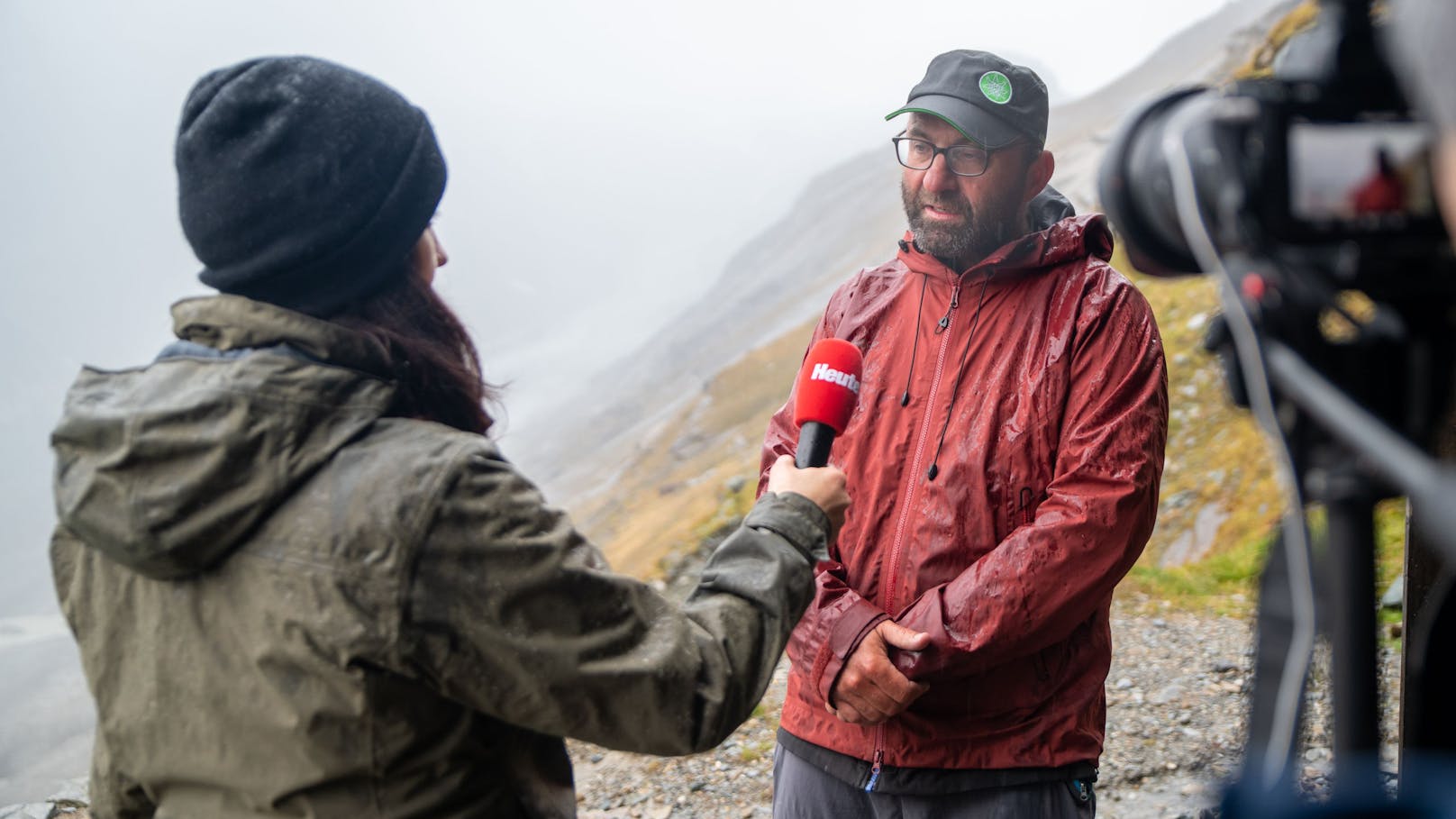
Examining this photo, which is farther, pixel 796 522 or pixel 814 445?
pixel 814 445

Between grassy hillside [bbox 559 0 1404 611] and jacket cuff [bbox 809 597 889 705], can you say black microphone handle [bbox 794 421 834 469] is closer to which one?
jacket cuff [bbox 809 597 889 705]

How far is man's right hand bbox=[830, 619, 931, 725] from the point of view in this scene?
3.01 metres

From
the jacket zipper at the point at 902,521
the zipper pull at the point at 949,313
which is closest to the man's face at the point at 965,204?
the zipper pull at the point at 949,313

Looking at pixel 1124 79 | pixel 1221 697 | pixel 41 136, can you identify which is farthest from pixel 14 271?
pixel 1221 697

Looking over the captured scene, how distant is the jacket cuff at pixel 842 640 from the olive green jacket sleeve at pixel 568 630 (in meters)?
0.90

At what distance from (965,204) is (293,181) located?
2195 millimetres

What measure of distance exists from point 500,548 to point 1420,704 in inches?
54.8

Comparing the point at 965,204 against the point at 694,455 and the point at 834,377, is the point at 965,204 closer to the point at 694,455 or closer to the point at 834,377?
the point at 834,377

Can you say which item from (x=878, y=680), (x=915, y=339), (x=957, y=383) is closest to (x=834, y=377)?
(x=957, y=383)

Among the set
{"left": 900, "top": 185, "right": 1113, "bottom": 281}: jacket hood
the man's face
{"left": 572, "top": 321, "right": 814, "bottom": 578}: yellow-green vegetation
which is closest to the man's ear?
the man's face

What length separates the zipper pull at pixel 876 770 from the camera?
3.17 meters

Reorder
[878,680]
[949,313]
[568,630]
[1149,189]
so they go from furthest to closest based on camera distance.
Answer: [949,313], [878,680], [568,630], [1149,189]

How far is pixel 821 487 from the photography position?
7.98 feet

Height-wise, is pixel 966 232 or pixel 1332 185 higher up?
pixel 1332 185
